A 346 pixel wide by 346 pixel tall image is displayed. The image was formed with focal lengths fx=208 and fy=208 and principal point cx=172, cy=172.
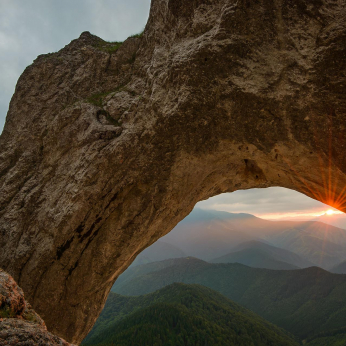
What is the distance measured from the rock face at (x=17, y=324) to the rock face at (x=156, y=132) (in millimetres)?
4872

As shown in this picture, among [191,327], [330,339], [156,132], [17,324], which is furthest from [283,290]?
[17,324]

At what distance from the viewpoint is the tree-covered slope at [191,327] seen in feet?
196

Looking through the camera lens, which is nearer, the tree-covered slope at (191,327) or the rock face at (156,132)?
the rock face at (156,132)

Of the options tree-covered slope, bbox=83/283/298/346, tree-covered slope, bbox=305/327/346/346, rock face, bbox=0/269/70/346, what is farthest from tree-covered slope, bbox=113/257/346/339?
rock face, bbox=0/269/70/346

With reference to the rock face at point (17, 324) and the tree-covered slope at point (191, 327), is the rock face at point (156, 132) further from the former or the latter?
the tree-covered slope at point (191, 327)

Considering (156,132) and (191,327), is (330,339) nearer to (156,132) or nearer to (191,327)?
(191,327)

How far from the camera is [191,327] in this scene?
214 feet

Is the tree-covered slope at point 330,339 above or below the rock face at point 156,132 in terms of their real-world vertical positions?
below

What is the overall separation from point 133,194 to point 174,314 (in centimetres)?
7625

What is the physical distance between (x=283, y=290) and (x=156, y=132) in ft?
447

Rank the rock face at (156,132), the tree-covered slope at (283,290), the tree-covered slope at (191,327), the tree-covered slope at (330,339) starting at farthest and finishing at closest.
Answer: the tree-covered slope at (283,290) < the tree-covered slope at (330,339) < the tree-covered slope at (191,327) < the rock face at (156,132)

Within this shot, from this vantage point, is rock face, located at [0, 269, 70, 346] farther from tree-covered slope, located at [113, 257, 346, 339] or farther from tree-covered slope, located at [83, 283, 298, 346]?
tree-covered slope, located at [113, 257, 346, 339]

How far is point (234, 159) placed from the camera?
10195 mm

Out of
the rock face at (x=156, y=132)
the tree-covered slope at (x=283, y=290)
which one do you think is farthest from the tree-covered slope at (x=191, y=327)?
the rock face at (x=156, y=132)
